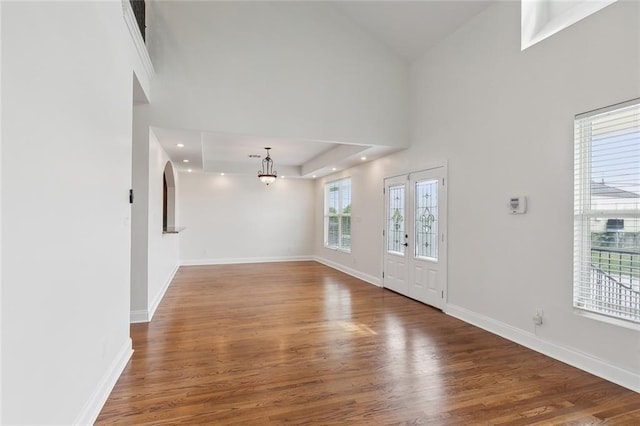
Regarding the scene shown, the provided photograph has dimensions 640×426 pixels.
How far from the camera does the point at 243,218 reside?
31.9 ft

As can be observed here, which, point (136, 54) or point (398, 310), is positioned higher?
point (136, 54)

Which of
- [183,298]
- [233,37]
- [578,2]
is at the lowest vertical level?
[183,298]

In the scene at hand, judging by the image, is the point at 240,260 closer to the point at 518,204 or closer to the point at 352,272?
the point at 352,272

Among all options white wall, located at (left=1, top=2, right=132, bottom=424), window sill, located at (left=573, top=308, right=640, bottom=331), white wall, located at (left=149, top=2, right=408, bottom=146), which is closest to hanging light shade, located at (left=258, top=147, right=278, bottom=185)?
white wall, located at (left=149, top=2, right=408, bottom=146)

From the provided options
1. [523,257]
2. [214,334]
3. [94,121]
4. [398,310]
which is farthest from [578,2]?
[214,334]

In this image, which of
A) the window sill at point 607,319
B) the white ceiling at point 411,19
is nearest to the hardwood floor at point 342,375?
the window sill at point 607,319

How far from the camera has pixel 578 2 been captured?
128 inches

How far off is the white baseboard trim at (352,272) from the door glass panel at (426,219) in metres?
1.47

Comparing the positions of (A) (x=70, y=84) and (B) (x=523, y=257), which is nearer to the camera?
(A) (x=70, y=84)

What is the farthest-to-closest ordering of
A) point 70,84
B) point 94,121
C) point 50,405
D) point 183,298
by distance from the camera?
point 183,298
point 94,121
point 70,84
point 50,405

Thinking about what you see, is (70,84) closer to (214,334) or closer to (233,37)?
(214,334)

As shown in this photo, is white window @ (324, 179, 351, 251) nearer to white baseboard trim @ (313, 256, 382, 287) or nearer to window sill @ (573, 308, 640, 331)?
white baseboard trim @ (313, 256, 382, 287)

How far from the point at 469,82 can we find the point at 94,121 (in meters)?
4.34

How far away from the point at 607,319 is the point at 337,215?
6.37m
